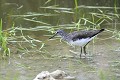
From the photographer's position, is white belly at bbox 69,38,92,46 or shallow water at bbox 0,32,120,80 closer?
shallow water at bbox 0,32,120,80

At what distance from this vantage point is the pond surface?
9133 mm

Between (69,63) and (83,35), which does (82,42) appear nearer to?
(83,35)

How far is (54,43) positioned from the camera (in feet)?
35.7

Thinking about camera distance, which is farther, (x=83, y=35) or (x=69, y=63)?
(x=83, y=35)

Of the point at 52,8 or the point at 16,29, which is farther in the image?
the point at 52,8

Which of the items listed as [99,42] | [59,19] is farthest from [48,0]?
[99,42]

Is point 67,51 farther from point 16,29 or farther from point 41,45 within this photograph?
point 16,29

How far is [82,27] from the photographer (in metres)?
11.7

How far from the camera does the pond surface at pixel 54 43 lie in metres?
Result: 9.13

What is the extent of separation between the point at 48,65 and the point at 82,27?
7.98 feet

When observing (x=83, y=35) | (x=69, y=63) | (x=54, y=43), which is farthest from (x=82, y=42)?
(x=54, y=43)

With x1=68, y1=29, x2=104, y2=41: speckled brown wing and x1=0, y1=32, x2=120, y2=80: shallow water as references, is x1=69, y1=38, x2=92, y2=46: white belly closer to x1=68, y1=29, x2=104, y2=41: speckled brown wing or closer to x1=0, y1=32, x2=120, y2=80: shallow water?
x1=68, y1=29, x2=104, y2=41: speckled brown wing

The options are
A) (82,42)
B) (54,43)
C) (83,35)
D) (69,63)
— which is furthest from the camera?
(54,43)

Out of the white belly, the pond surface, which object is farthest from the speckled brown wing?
the pond surface
